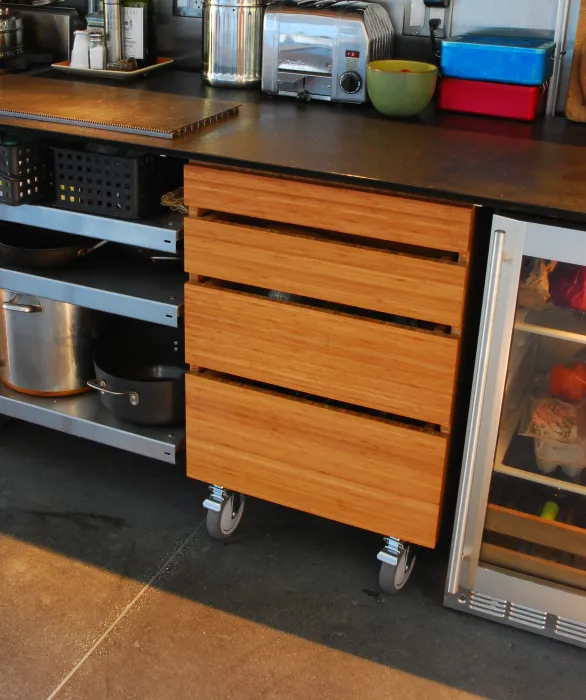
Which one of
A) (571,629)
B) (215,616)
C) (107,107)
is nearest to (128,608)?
(215,616)

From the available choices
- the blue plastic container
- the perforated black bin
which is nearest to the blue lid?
the blue plastic container

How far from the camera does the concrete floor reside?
6.04 ft

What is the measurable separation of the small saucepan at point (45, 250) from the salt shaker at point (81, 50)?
0.46 m

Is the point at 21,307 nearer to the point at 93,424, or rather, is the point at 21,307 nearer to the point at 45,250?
the point at 45,250

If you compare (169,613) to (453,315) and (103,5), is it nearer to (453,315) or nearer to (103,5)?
(453,315)

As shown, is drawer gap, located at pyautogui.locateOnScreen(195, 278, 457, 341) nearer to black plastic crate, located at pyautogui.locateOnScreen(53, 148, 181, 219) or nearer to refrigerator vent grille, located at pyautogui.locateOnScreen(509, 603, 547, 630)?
black plastic crate, located at pyautogui.locateOnScreen(53, 148, 181, 219)

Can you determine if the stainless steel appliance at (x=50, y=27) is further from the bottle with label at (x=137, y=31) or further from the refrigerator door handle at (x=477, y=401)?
the refrigerator door handle at (x=477, y=401)

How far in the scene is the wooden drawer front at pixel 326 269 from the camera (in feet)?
5.67

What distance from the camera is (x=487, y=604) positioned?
6.56 feet

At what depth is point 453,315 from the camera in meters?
1.74

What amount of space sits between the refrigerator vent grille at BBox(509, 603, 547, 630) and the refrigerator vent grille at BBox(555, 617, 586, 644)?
3 centimetres

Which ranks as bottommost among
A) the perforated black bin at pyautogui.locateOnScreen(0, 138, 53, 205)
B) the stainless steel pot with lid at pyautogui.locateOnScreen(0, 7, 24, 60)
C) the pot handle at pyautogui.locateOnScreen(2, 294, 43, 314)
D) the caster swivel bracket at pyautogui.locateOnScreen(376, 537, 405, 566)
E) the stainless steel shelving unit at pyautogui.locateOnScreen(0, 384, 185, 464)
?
the caster swivel bracket at pyautogui.locateOnScreen(376, 537, 405, 566)

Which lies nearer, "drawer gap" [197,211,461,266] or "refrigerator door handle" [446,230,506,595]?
"refrigerator door handle" [446,230,506,595]

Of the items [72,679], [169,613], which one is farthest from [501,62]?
[72,679]
